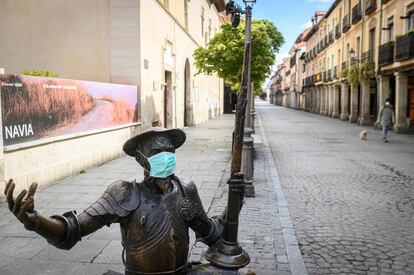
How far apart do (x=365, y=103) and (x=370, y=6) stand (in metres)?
5.79

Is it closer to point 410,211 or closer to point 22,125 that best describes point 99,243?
point 22,125

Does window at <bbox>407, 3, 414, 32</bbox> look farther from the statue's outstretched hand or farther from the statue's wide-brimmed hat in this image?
the statue's outstretched hand

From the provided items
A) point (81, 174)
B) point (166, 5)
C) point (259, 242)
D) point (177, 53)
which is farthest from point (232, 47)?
point (259, 242)

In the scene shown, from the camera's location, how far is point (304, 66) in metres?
61.4

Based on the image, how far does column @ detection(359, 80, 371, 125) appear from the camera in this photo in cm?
2670

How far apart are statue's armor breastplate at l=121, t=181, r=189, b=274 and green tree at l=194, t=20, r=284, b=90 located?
1347 cm

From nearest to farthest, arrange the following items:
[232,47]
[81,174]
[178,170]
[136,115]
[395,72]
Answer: [81,174] → [178,170] → [136,115] → [232,47] → [395,72]

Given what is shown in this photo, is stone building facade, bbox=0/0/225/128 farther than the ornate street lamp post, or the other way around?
stone building facade, bbox=0/0/225/128

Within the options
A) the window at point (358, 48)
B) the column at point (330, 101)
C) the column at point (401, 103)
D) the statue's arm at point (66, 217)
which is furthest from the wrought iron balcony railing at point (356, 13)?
the statue's arm at point (66, 217)

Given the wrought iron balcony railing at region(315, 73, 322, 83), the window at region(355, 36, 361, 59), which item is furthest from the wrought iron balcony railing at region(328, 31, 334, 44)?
the window at region(355, 36, 361, 59)

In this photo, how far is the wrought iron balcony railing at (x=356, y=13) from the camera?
28277 mm

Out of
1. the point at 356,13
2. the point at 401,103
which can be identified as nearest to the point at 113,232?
the point at 401,103

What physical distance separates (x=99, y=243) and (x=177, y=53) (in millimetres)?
16720

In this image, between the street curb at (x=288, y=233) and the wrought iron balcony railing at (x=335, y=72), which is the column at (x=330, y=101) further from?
the street curb at (x=288, y=233)
